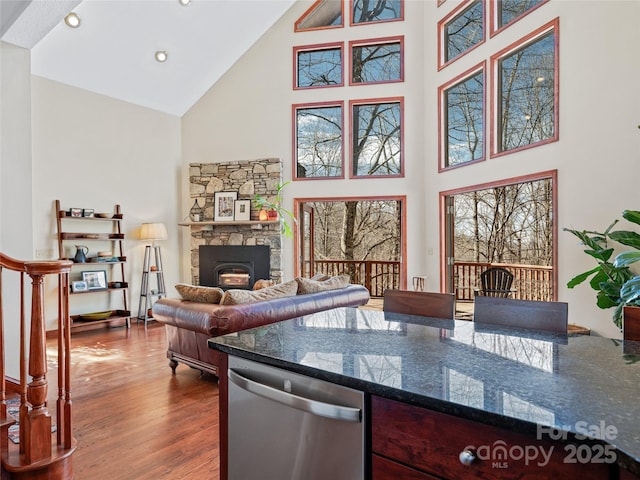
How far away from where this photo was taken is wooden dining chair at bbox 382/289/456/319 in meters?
2.04

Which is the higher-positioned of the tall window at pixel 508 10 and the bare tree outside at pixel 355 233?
the tall window at pixel 508 10

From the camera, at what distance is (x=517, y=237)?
811 centimetres

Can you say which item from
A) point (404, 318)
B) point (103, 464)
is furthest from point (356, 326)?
point (103, 464)

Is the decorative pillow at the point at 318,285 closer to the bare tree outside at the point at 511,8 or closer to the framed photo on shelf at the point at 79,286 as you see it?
the framed photo on shelf at the point at 79,286

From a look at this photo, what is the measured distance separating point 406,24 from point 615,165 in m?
4.39

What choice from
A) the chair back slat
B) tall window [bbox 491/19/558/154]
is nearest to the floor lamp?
tall window [bbox 491/19/558/154]

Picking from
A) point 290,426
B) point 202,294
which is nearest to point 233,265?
point 202,294

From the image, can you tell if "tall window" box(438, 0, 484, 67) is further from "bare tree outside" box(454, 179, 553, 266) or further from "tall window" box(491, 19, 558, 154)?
"bare tree outside" box(454, 179, 553, 266)

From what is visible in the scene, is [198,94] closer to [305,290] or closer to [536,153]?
[305,290]

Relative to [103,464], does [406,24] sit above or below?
above

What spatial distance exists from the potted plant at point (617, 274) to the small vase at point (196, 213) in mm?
5885

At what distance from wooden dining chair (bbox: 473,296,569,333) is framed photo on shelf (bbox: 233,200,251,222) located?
18.4 feet

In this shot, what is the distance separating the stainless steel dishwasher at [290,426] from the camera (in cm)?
113

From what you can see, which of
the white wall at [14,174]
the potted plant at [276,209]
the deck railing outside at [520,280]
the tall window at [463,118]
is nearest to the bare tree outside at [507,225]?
the deck railing outside at [520,280]
